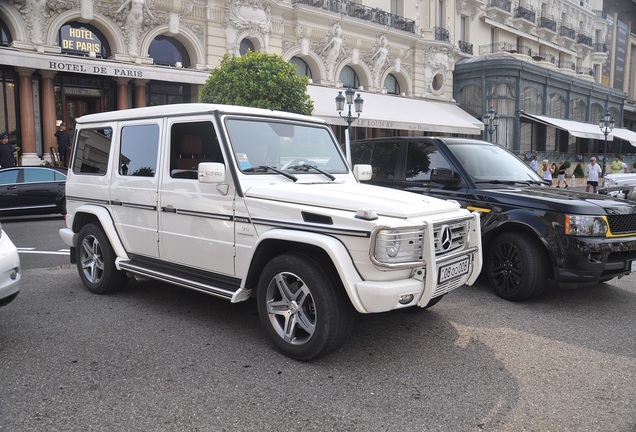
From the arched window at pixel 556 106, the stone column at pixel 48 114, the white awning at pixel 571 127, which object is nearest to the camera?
the stone column at pixel 48 114

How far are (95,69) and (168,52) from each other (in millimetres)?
4251

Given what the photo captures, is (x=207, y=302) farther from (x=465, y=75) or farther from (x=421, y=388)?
(x=465, y=75)

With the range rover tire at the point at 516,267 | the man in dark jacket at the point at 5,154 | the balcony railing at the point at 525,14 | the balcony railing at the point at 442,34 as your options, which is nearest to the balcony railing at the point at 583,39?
the balcony railing at the point at 525,14

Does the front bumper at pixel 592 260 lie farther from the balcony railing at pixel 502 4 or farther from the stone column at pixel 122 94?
the balcony railing at pixel 502 4

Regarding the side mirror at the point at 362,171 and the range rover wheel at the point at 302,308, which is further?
the side mirror at the point at 362,171

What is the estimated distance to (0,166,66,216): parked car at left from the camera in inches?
493

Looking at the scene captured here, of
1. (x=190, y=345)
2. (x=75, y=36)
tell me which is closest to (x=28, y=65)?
(x=75, y=36)

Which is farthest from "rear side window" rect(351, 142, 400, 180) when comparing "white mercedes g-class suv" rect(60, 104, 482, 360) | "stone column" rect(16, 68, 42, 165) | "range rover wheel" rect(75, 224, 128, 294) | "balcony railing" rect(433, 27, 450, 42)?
"balcony railing" rect(433, 27, 450, 42)

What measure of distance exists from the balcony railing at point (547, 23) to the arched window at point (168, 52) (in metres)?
32.0

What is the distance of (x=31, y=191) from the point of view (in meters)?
12.8

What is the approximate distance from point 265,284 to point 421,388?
1.38 metres

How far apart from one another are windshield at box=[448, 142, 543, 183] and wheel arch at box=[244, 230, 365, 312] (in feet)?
10.6

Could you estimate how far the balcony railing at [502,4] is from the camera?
3556 cm

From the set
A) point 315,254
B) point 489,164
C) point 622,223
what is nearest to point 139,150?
point 315,254
